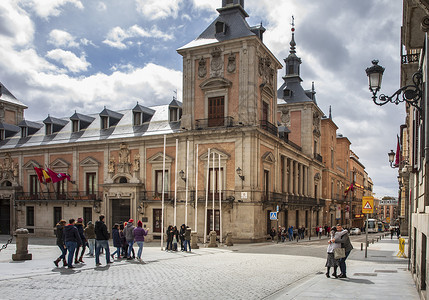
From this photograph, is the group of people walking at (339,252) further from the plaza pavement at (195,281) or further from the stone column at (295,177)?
the stone column at (295,177)

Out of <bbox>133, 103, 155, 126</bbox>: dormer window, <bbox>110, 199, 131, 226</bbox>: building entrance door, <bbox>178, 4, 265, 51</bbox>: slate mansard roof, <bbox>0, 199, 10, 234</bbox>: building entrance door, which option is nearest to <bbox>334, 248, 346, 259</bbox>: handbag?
<bbox>178, 4, 265, 51</bbox>: slate mansard roof

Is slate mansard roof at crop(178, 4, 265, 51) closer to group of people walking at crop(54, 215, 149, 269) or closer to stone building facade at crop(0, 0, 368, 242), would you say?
stone building facade at crop(0, 0, 368, 242)

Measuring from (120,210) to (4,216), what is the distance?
16.3 m

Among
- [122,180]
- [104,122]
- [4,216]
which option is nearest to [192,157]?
[122,180]

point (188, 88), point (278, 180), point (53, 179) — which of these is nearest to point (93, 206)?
point (53, 179)

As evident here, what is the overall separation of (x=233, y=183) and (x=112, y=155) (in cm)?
1282

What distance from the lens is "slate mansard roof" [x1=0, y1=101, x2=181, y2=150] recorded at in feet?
133

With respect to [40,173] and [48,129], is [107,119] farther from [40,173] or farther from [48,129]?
[48,129]

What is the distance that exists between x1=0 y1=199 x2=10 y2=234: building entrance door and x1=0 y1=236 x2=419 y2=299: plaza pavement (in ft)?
113

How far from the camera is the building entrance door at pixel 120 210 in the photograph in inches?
1539

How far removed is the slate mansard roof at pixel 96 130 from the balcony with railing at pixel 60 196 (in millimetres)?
5076

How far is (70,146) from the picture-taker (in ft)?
142

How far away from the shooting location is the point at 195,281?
12625 millimetres

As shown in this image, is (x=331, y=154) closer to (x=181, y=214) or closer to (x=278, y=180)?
(x=278, y=180)
